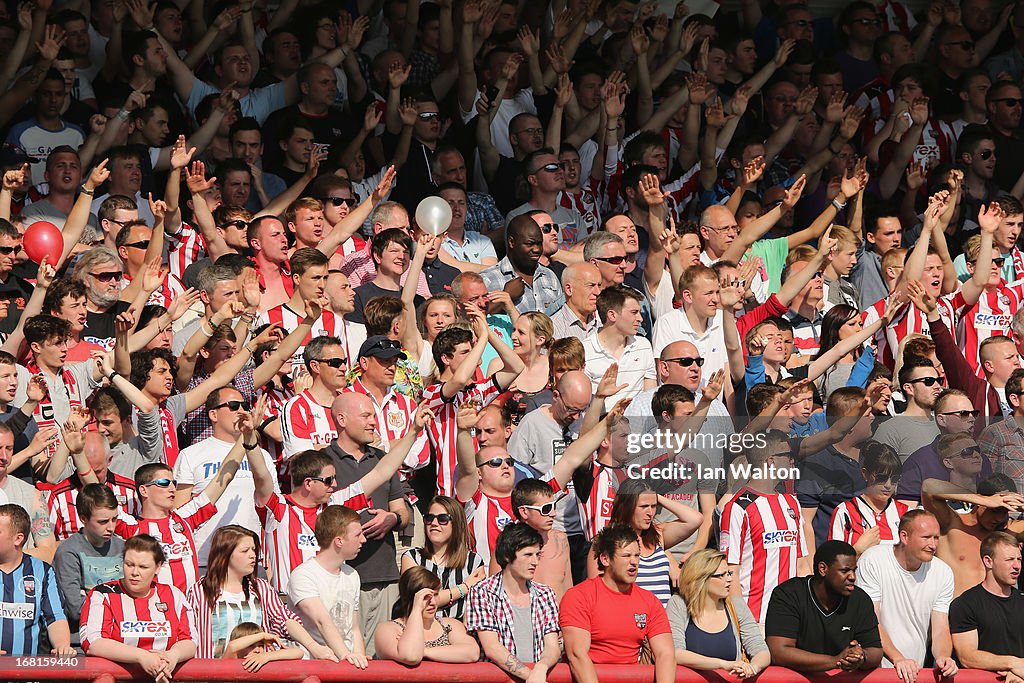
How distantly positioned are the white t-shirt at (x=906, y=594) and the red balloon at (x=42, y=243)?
517 cm

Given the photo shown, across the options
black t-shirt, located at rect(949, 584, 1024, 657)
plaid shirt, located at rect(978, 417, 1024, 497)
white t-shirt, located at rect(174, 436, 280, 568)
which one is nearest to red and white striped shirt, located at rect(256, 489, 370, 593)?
white t-shirt, located at rect(174, 436, 280, 568)

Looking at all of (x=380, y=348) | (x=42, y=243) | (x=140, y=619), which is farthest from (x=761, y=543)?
(x=42, y=243)

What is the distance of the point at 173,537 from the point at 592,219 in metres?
5.00

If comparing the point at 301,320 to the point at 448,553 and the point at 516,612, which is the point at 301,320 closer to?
the point at 448,553

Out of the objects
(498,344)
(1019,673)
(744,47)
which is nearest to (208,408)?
(498,344)

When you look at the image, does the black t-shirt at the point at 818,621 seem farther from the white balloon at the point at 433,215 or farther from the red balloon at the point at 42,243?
the red balloon at the point at 42,243

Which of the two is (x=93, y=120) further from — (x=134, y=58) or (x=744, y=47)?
(x=744, y=47)

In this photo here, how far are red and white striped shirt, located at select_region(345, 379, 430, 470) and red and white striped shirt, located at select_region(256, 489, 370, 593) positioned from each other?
83 centimetres

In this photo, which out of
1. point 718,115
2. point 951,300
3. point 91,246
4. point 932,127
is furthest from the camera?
point 932,127

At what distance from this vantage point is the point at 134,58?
13109mm

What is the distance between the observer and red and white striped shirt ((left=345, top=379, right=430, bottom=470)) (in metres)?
10.6

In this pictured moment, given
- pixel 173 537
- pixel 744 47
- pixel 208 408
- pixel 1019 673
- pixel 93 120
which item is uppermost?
pixel 744 47

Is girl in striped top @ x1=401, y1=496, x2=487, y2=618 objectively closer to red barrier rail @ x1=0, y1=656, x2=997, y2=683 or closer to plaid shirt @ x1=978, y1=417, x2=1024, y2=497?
red barrier rail @ x1=0, y1=656, x2=997, y2=683

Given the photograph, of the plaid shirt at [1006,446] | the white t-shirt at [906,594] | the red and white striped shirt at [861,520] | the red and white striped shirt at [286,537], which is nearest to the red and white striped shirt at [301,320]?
the red and white striped shirt at [286,537]
